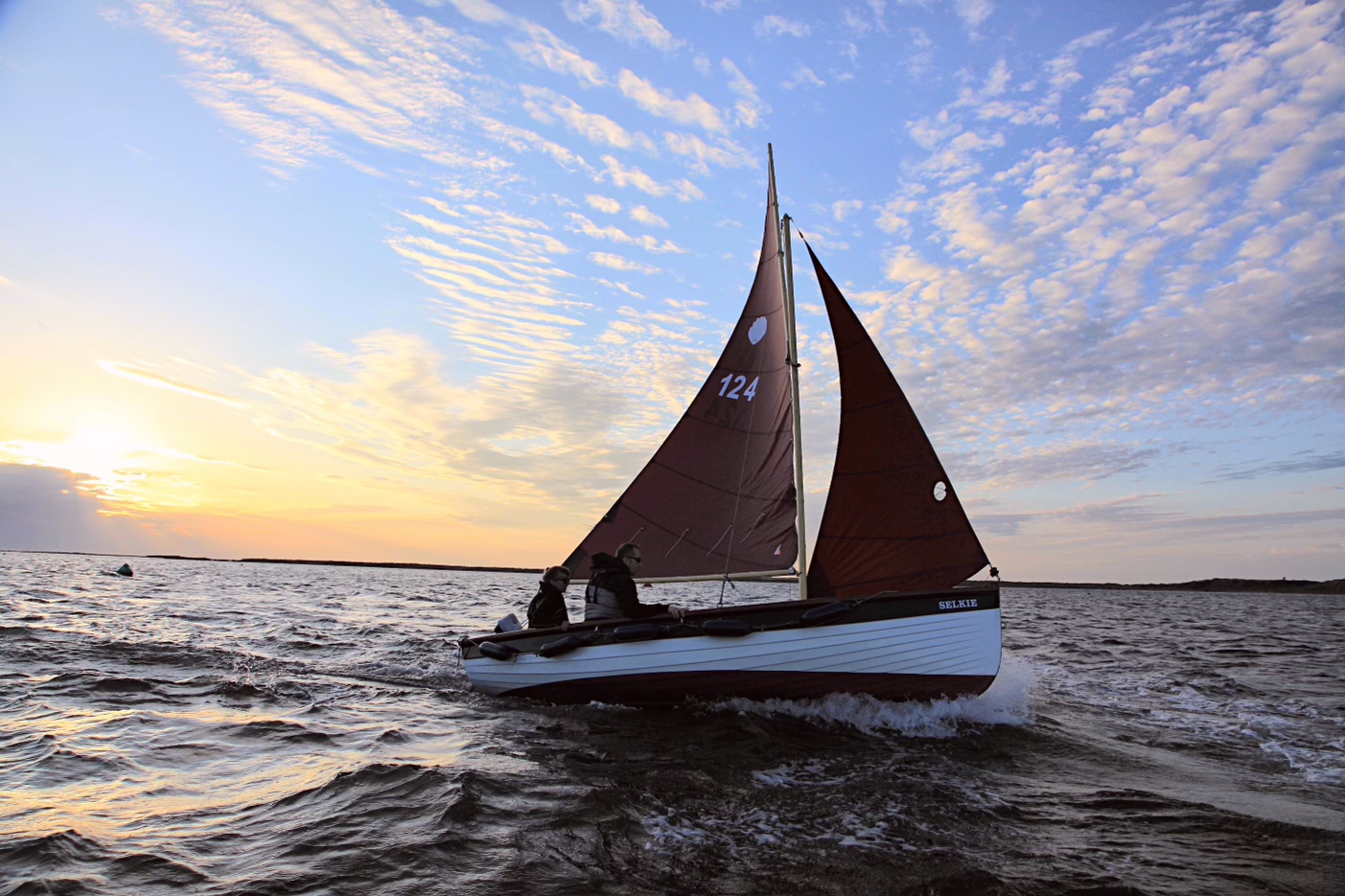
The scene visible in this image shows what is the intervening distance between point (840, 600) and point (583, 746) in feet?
11.0

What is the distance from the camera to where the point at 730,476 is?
36.3ft

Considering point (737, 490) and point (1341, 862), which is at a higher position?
point (737, 490)

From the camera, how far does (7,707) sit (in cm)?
874

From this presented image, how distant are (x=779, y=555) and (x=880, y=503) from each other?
5.09 feet

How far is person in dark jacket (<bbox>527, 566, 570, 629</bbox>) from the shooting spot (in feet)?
35.0

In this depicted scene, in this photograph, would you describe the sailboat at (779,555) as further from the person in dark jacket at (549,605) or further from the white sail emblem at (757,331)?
the person in dark jacket at (549,605)

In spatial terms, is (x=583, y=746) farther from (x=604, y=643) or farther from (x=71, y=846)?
(x=71, y=846)

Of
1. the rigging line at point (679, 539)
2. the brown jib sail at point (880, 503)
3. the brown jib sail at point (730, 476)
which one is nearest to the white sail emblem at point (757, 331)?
the brown jib sail at point (730, 476)

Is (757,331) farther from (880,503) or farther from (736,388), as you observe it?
(880,503)

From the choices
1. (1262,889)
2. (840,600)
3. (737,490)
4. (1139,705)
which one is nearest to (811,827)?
(1262,889)

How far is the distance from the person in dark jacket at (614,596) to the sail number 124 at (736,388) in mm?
3066

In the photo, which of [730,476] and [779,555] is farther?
[730,476]

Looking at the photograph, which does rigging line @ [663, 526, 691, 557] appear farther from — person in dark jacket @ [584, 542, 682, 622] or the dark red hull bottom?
the dark red hull bottom

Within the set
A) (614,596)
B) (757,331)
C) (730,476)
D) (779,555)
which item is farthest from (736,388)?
(614,596)
